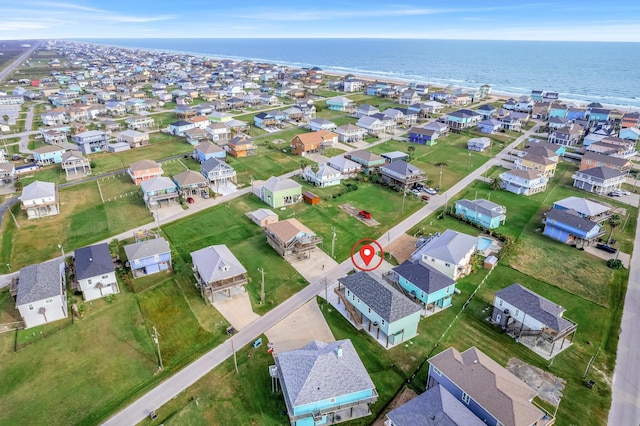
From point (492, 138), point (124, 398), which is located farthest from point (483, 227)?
point (492, 138)

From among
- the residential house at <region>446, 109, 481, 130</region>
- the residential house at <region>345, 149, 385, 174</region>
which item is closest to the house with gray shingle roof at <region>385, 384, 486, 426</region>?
the residential house at <region>345, 149, 385, 174</region>

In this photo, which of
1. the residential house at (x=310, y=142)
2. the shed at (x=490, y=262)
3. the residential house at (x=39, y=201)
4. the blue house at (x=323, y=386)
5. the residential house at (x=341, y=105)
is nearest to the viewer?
the blue house at (x=323, y=386)

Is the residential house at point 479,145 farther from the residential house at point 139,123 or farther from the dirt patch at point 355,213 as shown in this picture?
the residential house at point 139,123

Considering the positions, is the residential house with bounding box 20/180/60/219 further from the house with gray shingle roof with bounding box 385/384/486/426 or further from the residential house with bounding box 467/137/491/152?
the residential house with bounding box 467/137/491/152

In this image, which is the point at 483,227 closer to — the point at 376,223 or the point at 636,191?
the point at 376,223

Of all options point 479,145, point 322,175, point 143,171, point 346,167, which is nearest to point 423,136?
point 479,145

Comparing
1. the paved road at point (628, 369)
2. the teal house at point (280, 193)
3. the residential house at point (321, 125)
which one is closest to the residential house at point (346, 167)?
the teal house at point (280, 193)
